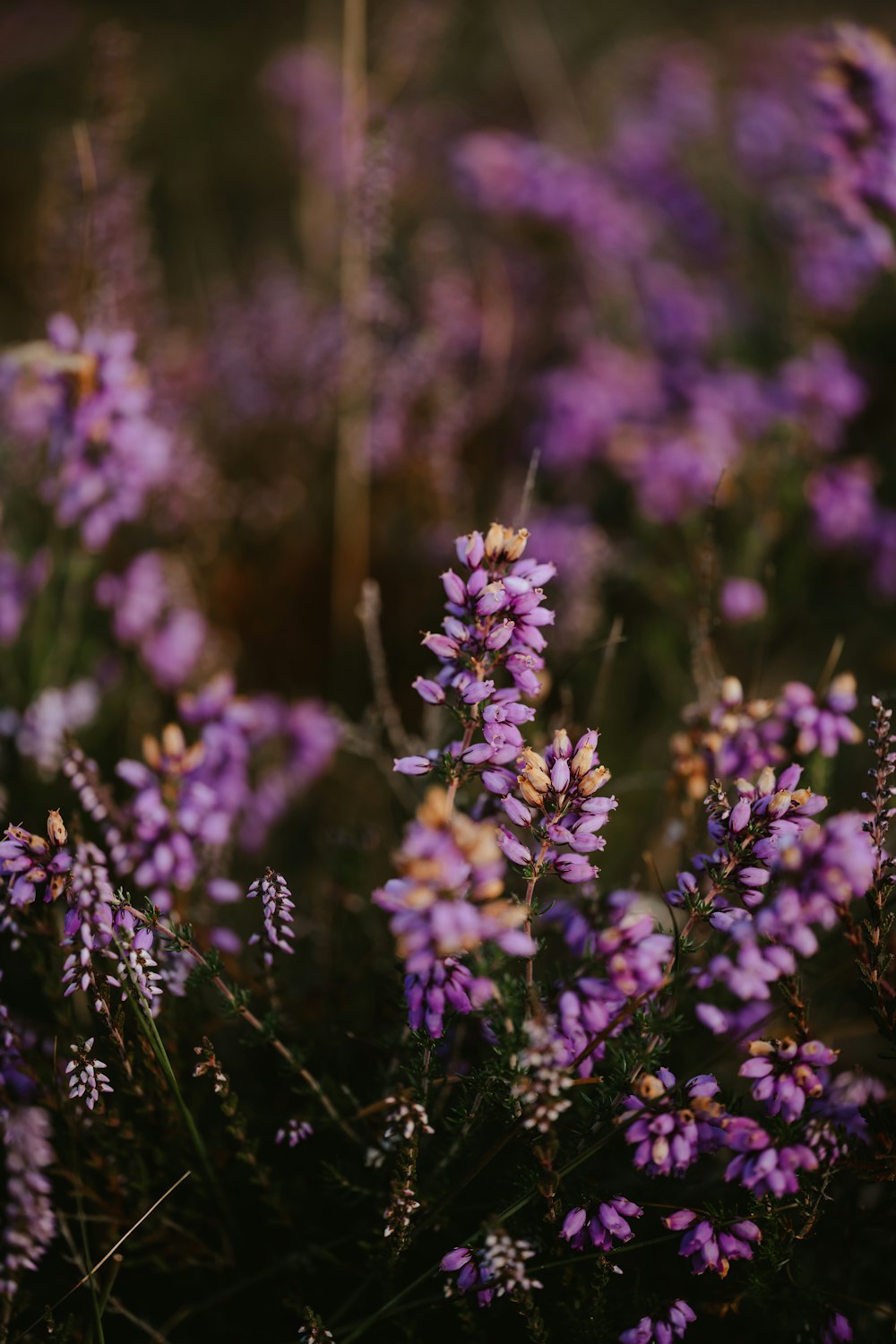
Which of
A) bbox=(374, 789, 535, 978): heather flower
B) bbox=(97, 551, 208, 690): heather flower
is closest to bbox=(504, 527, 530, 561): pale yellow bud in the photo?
bbox=(374, 789, 535, 978): heather flower

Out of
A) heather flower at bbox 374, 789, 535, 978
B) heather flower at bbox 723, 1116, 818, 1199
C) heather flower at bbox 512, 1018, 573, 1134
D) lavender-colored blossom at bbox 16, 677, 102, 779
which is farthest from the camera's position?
lavender-colored blossom at bbox 16, 677, 102, 779

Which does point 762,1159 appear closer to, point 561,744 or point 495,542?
point 561,744

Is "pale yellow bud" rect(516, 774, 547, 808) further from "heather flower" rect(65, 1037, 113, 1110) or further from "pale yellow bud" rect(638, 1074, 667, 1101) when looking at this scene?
"heather flower" rect(65, 1037, 113, 1110)

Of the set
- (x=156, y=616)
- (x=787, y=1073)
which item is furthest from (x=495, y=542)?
(x=156, y=616)

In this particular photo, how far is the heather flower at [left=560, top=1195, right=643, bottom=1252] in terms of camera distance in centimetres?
108

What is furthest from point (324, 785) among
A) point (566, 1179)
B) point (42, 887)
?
point (566, 1179)

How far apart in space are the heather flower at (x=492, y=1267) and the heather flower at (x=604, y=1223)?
60 millimetres

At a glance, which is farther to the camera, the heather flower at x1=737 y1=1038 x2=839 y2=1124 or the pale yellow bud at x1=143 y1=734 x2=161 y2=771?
the pale yellow bud at x1=143 y1=734 x2=161 y2=771

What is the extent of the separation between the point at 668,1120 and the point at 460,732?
885 mm

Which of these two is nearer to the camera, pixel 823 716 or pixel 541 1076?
pixel 541 1076

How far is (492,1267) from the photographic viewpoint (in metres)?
1.04

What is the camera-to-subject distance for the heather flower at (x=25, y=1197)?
117 cm

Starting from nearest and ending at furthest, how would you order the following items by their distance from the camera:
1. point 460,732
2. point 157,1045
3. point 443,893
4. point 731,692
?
1. point 443,893
2. point 157,1045
3. point 731,692
4. point 460,732

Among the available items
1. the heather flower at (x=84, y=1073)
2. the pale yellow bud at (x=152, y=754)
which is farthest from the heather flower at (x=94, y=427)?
the heather flower at (x=84, y=1073)
